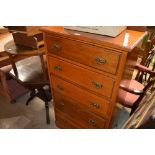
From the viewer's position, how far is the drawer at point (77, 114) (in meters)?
1.43

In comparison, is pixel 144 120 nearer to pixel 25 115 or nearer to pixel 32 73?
pixel 32 73

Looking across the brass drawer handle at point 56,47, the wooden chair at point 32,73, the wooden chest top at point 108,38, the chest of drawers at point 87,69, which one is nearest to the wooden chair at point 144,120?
the chest of drawers at point 87,69

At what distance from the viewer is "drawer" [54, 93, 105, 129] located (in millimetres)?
1426

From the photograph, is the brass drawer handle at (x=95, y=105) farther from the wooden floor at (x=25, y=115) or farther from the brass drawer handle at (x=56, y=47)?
the wooden floor at (x=25, y=115)

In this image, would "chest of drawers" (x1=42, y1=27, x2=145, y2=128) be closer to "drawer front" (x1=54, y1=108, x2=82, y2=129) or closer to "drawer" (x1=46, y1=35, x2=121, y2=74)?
"drawer" (x1=46, y1=35, x2=121, y2=74)

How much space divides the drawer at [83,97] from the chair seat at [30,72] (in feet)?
1.18

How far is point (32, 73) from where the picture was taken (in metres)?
1.94

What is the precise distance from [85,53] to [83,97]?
17.2 inches

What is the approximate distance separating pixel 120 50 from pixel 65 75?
1.89 ft

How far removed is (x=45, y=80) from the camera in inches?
71.4
